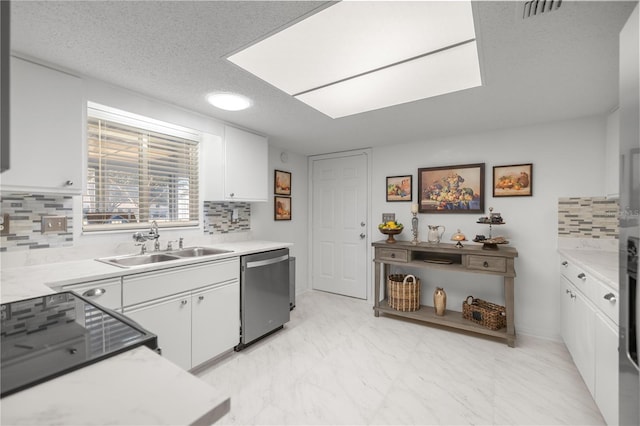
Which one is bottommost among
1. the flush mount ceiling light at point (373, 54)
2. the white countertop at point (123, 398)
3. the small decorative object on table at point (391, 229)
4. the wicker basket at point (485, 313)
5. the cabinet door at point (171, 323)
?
the wicker basket at point (485, 313)

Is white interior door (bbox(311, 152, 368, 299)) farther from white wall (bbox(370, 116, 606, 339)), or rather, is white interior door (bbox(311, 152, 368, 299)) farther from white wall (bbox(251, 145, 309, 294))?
white wall (bbox(370, 116, 606, 339))

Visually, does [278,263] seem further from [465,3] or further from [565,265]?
[565,265]

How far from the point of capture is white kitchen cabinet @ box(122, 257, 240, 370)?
1870mm

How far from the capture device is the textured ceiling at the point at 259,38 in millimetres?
1287

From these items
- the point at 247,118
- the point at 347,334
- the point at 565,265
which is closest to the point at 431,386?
the point at 347,334

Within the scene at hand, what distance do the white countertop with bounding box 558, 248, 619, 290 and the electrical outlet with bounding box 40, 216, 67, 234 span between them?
3273mm

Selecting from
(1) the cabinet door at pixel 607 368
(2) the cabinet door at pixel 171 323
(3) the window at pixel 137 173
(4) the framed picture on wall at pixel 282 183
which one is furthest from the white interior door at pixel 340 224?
(1) the cabinet door at pixel 607 368

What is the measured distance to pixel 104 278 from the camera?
167 centimetres

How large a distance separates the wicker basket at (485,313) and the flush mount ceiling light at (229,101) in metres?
2.88

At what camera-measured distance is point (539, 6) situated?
48.3 inches

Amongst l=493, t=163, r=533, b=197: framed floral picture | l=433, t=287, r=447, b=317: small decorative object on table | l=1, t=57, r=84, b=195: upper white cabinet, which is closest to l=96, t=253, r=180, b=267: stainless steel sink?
l=1, t=57, r=84, b=195: upper white cabinet

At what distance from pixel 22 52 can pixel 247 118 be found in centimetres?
148

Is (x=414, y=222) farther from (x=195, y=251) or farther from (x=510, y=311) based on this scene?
(x=195, y=251)

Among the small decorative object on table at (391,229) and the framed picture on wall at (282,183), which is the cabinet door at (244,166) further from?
the small decorative object on table at (391,229)
